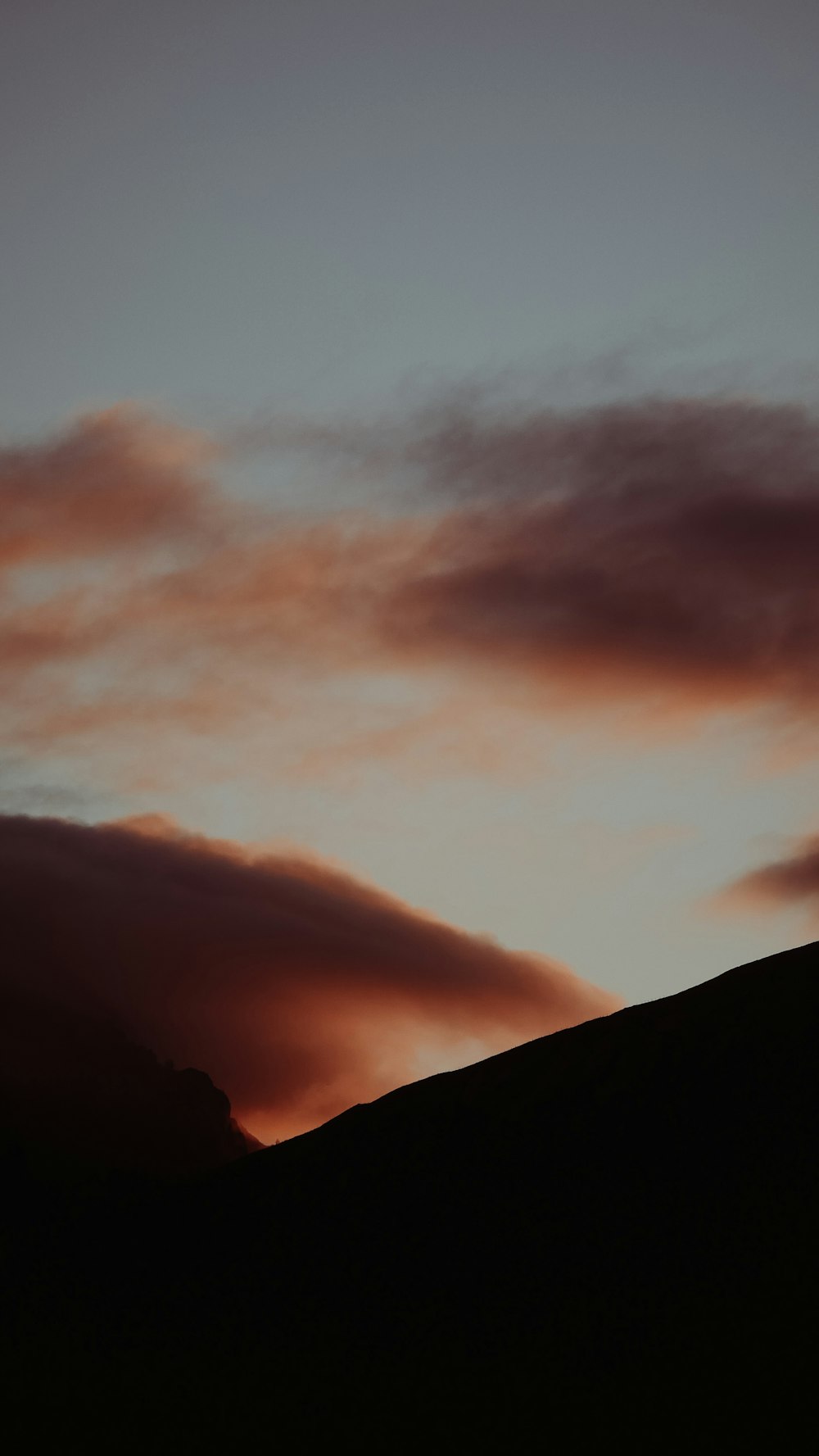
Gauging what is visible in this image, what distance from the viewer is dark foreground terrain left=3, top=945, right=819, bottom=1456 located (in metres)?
59.9

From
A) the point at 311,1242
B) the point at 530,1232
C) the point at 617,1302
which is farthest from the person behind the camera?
the point at 311,1242

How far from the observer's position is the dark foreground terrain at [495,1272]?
2359 inches

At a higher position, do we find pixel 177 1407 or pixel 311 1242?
pixel 311 1242

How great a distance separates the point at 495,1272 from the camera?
2975 inches

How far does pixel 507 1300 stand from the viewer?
7206cm

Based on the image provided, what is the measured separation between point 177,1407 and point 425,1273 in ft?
51.8

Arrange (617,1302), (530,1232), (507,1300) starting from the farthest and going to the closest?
1. (530,1232)
2. (507,1300)
3. (617,1302)

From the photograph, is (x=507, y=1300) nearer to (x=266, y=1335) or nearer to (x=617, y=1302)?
(x=617, y=1302)

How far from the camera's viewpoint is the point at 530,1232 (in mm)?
77688

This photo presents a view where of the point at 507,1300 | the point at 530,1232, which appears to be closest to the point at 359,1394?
the point at 507,1300

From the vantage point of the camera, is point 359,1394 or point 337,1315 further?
point 337,1315

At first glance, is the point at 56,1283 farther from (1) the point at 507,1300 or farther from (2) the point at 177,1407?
(1) the point at 507,1300

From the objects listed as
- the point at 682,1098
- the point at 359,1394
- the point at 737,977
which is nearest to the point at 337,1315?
the point at 359,1394

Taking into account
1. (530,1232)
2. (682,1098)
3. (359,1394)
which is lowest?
(359,1394)
